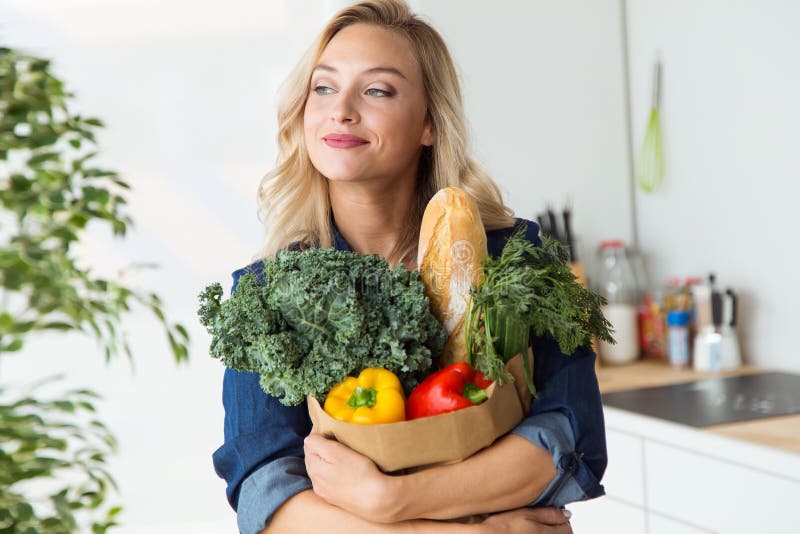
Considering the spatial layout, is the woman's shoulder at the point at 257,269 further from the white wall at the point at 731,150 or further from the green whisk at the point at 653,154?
the green whisk at the point at 653,154

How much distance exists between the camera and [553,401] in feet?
3.74

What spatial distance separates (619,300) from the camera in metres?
3.10

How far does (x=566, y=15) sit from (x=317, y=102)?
82.8 inches

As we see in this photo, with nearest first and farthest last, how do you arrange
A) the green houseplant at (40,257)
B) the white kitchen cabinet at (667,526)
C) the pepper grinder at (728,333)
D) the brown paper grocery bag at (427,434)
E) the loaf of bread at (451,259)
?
the green houseplant at (40,257), the brown paper grocery bag at (427,434), the loaf of bread at (451,259), the white kitchen cabinet at (667,526), the pepper grinder at (728,333)

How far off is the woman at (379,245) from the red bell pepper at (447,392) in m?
0.08

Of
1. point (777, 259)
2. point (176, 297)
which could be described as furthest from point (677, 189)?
point (176, 297)

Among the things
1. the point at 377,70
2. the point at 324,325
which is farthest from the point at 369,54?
the point at 324,325

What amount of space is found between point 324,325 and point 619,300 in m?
2.26

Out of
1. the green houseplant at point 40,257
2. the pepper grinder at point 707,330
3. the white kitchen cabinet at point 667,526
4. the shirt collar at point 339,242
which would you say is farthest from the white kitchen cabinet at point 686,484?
the green houseplant at point 40,257

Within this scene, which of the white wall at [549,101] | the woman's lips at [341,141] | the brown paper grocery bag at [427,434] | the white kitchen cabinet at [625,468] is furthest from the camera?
the white wall at [549,101]

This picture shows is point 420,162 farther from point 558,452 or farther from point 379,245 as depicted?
point 558,452

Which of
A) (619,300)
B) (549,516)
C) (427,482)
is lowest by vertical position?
(619,300)

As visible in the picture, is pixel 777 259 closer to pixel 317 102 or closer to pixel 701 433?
pixel 701 433

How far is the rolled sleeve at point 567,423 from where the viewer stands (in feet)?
3.56
